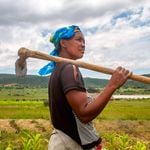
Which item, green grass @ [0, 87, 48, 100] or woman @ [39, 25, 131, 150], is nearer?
woman @ [39, 25, 131, 150]

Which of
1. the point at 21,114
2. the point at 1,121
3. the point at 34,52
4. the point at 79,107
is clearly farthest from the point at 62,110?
the point at 21,114

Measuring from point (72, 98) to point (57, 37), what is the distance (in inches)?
22.8

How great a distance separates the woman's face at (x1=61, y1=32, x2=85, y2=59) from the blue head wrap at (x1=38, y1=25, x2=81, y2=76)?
3 cm

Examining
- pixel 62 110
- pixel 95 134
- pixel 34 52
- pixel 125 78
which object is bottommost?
pixel 95 134

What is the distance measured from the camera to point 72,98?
2.96 m

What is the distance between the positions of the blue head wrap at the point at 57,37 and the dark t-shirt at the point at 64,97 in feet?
0.40

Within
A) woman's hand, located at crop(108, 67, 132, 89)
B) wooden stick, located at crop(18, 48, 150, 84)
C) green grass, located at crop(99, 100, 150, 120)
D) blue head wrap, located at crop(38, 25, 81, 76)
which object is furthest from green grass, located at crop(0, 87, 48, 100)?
woman's hand, located at crop(108, 67, 132, 89)

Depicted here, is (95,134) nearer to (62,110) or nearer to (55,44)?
(62,110)

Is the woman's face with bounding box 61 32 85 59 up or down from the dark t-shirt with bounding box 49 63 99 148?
up

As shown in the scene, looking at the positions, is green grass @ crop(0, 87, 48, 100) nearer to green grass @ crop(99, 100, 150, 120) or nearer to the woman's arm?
green grass @ crop(99, 100, 150, 120)

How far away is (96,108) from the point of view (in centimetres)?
289

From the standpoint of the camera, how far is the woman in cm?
293

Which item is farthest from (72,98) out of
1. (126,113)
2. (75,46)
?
(126,113)

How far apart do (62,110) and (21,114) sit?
103ft
